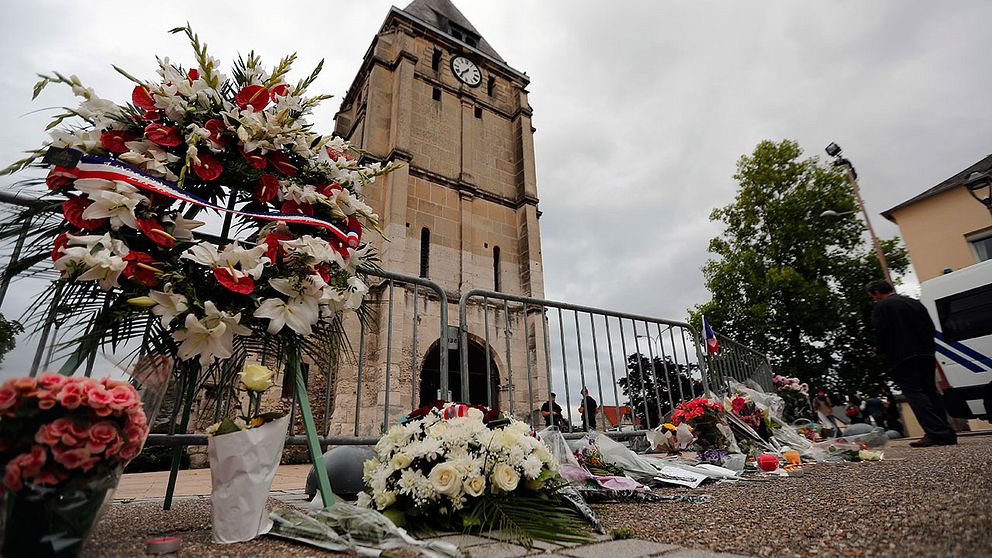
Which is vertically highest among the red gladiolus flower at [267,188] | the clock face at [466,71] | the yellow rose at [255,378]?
the clock face at [466,71]

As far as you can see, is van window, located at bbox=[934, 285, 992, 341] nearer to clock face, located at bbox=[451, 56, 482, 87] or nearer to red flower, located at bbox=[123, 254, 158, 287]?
red flower, located at bbox=[123, 254, 158, 287]

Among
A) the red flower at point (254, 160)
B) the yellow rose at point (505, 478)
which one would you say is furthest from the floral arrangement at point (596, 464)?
the red flower at point (254, 160)

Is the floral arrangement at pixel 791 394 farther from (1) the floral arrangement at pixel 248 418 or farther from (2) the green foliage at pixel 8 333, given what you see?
(2) the green foliage at pixel 8 333

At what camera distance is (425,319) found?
12.9 metres

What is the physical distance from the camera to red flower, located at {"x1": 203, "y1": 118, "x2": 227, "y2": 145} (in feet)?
6.15

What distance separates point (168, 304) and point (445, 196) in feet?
45.4

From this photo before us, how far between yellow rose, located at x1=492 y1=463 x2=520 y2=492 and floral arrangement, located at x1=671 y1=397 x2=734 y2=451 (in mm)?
3169

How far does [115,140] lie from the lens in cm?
176

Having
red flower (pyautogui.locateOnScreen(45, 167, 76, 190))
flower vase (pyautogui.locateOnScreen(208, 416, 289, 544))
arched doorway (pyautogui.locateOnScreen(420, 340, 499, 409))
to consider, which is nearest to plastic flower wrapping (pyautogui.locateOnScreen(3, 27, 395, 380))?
red flower (pyautogui.locateOnScreen(45, 167, 76, 190))

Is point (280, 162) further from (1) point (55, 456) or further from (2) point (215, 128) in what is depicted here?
(1) point (55, 456)

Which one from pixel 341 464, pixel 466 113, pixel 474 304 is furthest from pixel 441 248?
pixel 341 464

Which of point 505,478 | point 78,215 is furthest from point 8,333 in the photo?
point 505,478

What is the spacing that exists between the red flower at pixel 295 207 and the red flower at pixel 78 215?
2.03ft

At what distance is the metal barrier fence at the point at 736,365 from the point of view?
608 cm
